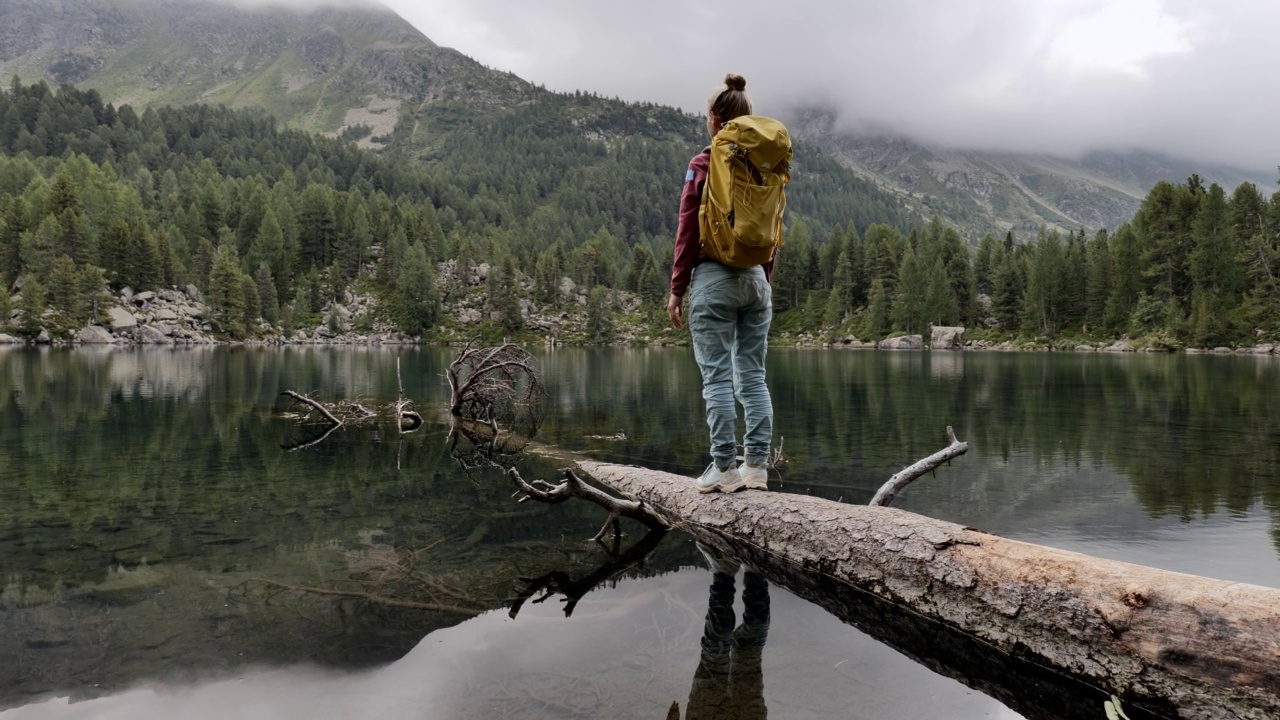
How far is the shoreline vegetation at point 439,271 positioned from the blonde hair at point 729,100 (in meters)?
99.6

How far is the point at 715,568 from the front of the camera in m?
7.46

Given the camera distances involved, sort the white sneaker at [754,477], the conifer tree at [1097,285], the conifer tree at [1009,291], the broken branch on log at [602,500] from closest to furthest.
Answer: the white sneaker at [754,477] → the broken branch on log at [602,500] → the conifer tree at [1097,285] → the conifer tree at [1009,291]

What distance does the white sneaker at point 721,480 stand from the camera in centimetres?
783

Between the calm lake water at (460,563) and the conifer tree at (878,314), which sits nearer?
the calm lake water at (460,563)

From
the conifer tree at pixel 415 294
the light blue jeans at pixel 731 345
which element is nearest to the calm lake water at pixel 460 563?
the light blue jeans at pixel 731 345

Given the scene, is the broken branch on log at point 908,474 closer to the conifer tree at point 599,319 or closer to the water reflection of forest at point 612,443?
the water reflection of forest at point 612,443

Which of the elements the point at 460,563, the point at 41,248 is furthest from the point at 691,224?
the point at 41,248

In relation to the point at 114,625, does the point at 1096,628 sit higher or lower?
higher

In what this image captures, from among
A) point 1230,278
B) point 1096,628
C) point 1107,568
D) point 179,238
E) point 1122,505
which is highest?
point 179,238

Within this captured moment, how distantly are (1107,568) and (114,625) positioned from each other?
27.2ft

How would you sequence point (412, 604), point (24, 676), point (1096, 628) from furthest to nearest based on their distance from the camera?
point (412, 604)
point (24, 676)
point (1096, 628)

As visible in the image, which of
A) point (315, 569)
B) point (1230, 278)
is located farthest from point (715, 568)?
point (1230, 278)

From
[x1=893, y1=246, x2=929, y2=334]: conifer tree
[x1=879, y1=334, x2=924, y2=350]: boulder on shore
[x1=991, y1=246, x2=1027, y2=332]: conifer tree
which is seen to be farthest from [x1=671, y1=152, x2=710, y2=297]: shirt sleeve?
[x1=991, y1=246, x2=1027, y2=332]: conifer tree

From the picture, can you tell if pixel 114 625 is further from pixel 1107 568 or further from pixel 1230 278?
pixel 1230 278
